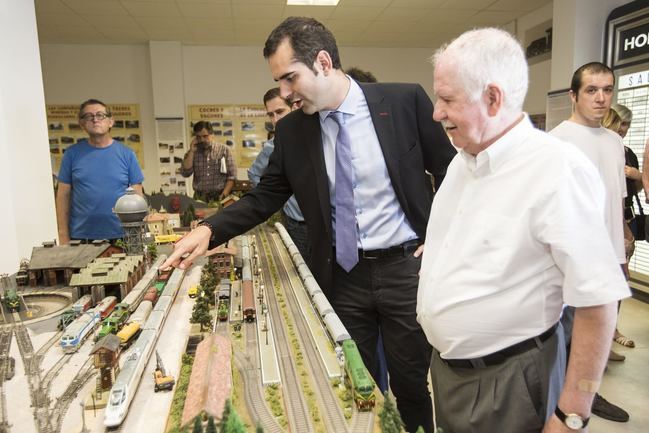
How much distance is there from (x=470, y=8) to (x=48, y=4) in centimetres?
755

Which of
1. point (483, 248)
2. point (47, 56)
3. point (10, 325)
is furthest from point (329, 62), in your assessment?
point (47, 56)

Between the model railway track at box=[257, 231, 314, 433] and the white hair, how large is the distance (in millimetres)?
1288

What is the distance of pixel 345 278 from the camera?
8.86ft

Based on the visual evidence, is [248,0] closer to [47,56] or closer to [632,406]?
[47,56]

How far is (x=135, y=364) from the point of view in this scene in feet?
6.39

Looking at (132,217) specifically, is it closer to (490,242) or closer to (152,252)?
(152,252)

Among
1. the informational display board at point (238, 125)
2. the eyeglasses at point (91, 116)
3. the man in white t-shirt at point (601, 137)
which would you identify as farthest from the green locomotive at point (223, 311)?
the informational display board at point (238, 125)

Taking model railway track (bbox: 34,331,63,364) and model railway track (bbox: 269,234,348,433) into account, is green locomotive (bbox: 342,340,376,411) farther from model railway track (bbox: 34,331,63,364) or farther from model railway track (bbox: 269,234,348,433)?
model railway track (bbox: 34,331,63,364)

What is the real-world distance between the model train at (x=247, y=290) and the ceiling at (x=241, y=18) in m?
5.71

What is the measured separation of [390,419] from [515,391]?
447 millimetres

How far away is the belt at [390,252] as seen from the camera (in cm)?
258

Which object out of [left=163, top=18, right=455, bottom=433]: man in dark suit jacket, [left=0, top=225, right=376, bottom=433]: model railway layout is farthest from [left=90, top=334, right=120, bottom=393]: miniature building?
[left=163, top=18, right=455, bottom=433]: man in dark suit jacket

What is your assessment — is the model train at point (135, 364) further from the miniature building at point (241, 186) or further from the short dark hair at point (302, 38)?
the miniature building at point (241, 186)

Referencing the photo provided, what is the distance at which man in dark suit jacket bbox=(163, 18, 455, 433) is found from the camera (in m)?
2.56
